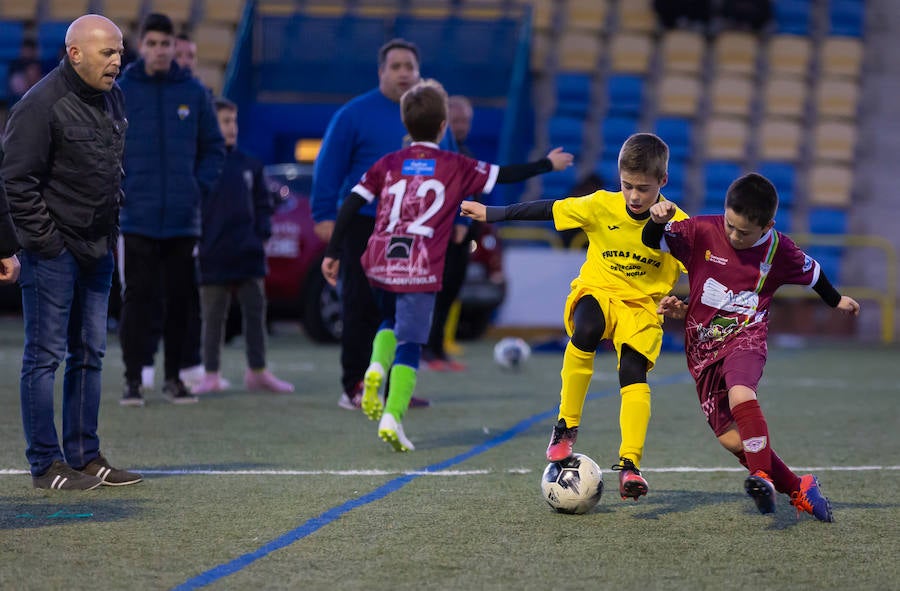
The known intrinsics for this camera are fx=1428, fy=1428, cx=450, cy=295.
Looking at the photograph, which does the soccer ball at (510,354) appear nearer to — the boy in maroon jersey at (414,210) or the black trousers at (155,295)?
the black trousers at (155,295)

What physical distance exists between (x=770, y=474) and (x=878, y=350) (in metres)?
10.8

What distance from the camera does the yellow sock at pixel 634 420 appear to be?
5039mm

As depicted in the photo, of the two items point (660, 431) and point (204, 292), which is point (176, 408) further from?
point (660, 431)

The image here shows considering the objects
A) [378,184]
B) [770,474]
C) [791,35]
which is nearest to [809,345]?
[791,35]

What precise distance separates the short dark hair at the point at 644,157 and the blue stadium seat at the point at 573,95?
44.2 ft

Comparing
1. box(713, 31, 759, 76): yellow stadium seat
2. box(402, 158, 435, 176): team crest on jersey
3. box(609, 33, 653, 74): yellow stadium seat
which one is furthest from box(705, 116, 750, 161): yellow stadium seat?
box(402, 158, 435, 176): team crest on jersey

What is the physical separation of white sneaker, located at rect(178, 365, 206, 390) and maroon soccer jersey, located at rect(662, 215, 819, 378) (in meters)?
4.95

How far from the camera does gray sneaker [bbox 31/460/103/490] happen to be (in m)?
5.27

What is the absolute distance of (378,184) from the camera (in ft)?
22.3

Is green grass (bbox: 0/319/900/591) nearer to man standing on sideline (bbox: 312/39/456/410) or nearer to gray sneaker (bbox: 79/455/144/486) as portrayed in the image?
gray sneaker (bbox: 79/455/144/486)

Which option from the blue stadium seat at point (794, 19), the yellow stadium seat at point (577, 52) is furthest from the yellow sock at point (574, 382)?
the blue stadium seat at point (794, 19)

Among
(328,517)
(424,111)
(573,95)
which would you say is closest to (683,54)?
(573,95)

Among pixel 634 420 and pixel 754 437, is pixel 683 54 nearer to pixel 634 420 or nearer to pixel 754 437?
pixel 634 420

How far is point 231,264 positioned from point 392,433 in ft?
10.8
